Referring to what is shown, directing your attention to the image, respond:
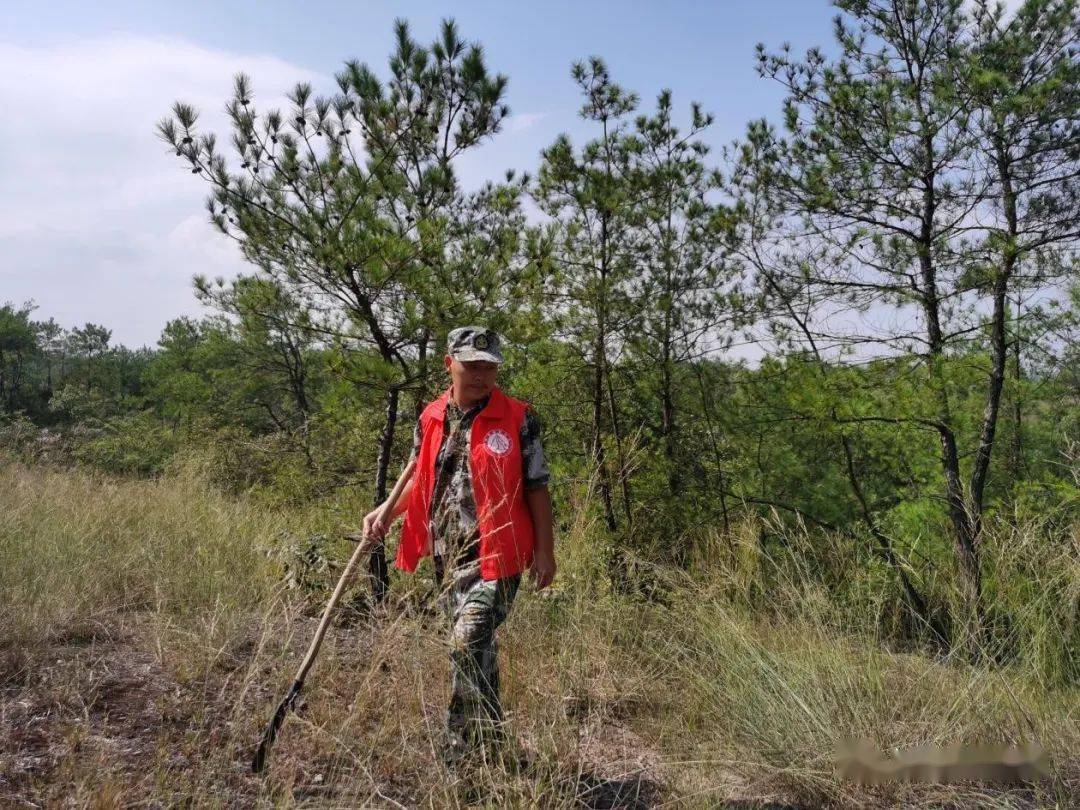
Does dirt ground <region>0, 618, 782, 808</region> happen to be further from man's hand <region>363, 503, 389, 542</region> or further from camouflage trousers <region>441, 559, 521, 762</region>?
man's hand <region>363, 503, 389, 542</region>

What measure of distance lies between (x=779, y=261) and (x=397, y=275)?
4.19 metres

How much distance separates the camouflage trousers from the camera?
2605 mm

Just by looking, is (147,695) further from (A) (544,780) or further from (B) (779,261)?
(B) (779,261)

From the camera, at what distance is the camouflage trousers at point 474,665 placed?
2605 millimetres

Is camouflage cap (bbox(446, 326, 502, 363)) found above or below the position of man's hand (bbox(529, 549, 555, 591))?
above

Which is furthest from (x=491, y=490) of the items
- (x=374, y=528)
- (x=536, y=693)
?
(x=536, y=693)

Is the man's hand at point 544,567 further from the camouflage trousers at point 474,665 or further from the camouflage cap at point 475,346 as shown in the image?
the camouflage cap at point 475,346

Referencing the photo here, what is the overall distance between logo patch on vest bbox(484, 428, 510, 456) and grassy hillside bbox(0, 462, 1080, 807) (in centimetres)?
64

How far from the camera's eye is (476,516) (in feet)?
9.40

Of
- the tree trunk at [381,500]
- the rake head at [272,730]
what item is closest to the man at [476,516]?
the rake head at [272,730]

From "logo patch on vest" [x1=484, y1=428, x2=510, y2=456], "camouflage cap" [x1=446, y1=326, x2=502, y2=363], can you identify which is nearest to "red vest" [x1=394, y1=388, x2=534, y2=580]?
"logo patch on vest" [x1=484, y1=428, x2=510, y2=456]

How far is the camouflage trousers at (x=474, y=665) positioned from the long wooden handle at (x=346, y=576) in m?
0.35

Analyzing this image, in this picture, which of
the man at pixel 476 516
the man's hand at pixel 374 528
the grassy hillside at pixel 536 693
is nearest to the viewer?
the grassy hillside at pixel 536 693

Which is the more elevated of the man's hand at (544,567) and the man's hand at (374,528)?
the man's hand at (374,528)
